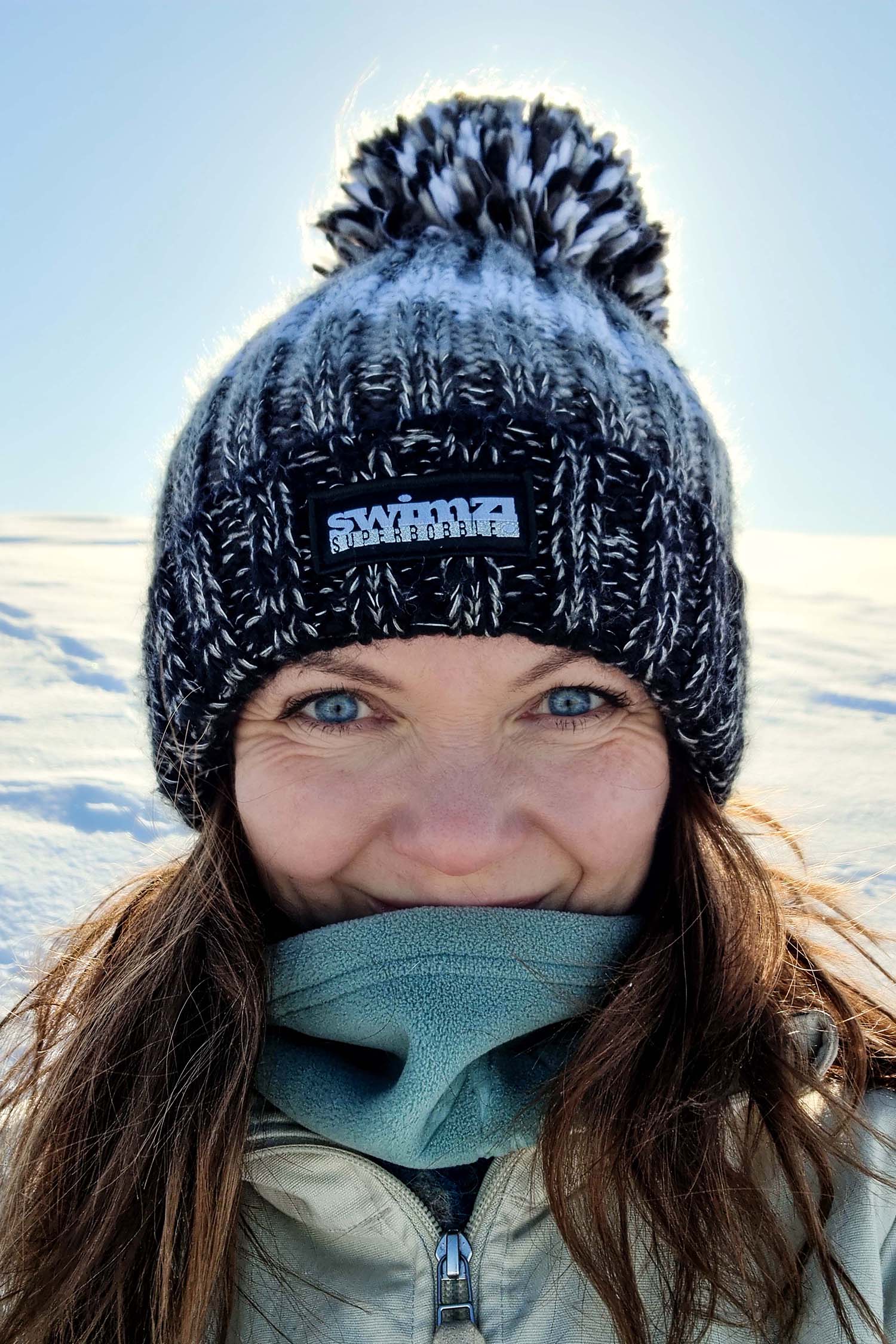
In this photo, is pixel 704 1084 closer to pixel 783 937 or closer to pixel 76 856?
pixel 783 937

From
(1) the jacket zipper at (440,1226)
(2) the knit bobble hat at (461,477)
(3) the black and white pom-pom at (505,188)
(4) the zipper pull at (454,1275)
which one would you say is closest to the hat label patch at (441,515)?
(2) the knit bobble hat at (461,477)

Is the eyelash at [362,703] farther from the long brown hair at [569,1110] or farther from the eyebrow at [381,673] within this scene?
the long brown hair at [569,1110]

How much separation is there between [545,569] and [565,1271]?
915 millimetres

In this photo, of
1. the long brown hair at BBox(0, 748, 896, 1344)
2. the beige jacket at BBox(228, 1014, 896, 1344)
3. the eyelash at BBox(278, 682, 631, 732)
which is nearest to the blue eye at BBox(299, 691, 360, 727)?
the eyelash at BBox(278, 682, 631, 732)

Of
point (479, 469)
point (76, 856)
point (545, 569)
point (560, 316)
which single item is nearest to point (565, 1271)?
point (545, 569)

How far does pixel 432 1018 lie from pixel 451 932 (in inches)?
4.5

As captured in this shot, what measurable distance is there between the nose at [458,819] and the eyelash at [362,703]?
0.40 feet

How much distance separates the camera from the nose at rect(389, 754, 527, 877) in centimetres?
132

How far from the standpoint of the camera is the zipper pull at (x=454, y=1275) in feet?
4.11

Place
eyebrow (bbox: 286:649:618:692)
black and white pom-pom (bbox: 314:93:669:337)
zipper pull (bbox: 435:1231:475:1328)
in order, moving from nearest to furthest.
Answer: zipper pull (bbox: 435:1231:475:1328) → eyebrow (bbox: 286:649:618:692) → black and white pom-pom (bbox: 314:93:669:337)

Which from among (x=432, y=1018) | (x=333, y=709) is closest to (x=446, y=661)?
(x=333, y=709)

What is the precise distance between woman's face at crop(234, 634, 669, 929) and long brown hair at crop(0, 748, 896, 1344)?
14 centimetres

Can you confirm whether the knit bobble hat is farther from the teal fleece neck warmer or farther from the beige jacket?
the beige jacket

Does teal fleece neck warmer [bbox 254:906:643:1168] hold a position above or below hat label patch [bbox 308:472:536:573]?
below
